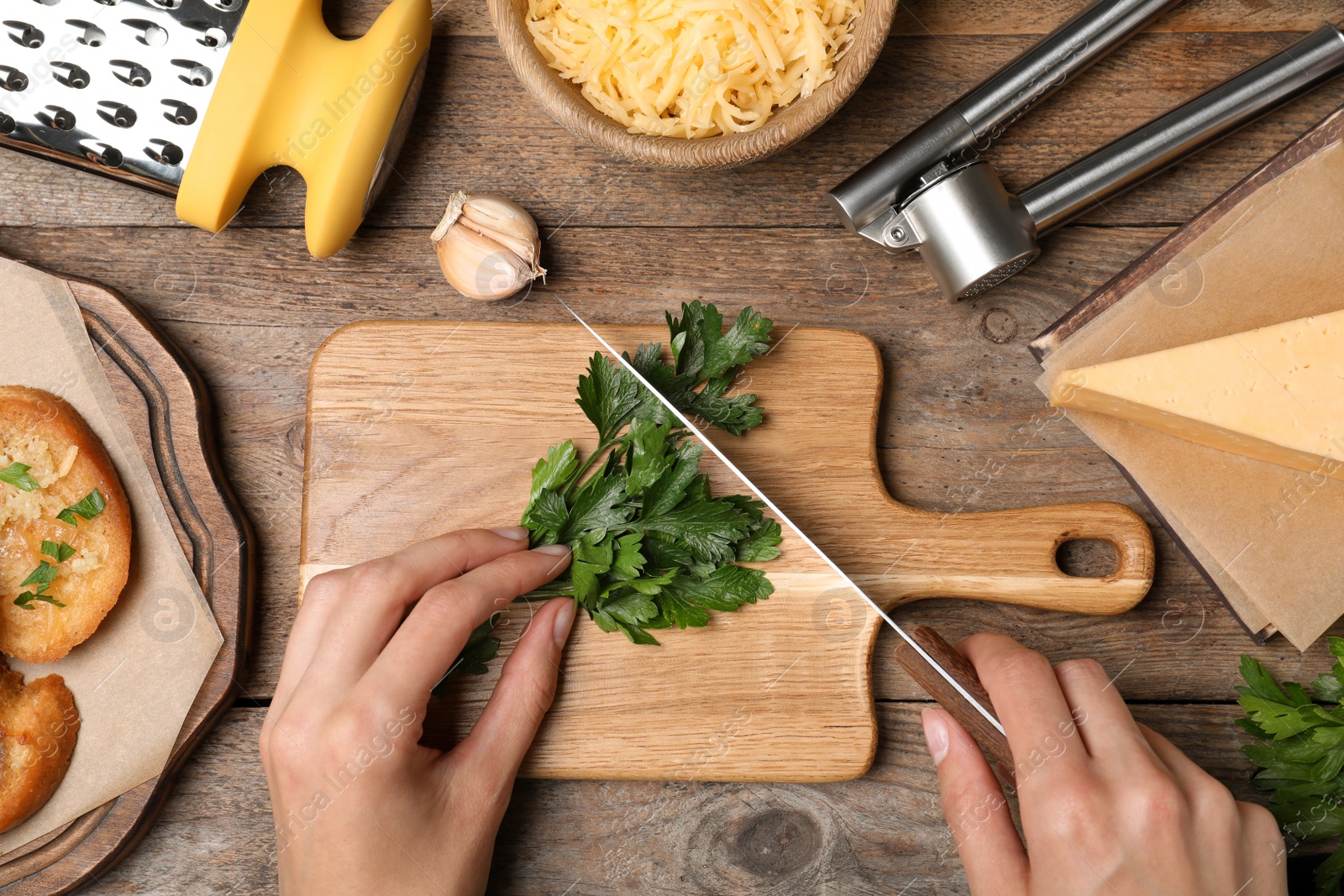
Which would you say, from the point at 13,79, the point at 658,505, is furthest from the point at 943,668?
the point at 13,79

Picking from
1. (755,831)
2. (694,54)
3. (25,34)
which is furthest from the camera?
(755,831)

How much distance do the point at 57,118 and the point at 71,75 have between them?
7 centimetres

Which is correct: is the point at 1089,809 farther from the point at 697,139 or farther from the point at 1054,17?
the point at 1054,17

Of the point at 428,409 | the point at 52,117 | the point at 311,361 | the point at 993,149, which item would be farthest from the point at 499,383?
the point at 993,149

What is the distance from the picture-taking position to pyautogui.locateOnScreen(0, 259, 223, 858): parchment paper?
142cm

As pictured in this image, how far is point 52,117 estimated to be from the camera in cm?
139

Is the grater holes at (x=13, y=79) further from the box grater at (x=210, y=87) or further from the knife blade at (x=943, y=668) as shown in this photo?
the knife blade at (x=943, y=668)

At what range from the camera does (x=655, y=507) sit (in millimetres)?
1354

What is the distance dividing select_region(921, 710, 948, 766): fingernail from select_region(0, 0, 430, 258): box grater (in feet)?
4.12

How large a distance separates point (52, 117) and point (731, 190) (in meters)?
1.14

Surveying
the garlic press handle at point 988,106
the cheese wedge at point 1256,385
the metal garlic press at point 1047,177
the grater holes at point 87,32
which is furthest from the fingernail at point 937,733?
the grater holes at point 87,32

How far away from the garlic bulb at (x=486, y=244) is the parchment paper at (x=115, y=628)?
66 cm

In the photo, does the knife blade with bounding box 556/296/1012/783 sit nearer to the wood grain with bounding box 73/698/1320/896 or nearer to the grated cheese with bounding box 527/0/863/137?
the wood grain with bounding box 73/698/1320/896

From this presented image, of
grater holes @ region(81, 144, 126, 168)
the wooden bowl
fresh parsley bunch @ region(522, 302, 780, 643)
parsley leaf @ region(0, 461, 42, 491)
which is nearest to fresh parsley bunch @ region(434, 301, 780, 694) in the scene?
fresh parsley bunch @ region(522, 302, 780, 643)
